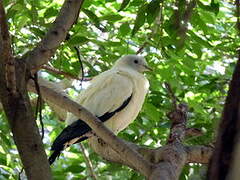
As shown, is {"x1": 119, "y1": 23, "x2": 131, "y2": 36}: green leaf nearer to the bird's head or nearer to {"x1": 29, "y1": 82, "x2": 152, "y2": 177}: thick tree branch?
the bird's head

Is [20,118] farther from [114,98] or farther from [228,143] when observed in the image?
[114,98]

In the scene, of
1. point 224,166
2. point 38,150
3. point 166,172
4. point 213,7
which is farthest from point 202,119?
point 224,166

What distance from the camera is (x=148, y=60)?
455 centimetres

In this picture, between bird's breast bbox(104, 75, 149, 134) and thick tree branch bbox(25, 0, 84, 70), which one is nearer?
thick tree branch bbox(25, 0, 84, 70)

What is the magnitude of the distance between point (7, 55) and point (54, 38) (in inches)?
17.0

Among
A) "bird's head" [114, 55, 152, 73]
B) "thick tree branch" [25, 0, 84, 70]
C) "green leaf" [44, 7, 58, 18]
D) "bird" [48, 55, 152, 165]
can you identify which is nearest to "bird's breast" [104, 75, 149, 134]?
"bird" [48, 55, 152, 165]

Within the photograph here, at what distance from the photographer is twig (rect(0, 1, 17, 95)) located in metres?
1.63

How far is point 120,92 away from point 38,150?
2639 millimetres

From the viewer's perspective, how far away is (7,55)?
1717 mm

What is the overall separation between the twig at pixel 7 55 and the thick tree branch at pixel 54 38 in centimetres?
22

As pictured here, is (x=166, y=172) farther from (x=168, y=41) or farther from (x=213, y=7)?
(x=168, y=41)

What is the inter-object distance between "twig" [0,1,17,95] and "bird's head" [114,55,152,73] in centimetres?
274

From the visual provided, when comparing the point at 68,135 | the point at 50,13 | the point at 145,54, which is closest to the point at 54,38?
the point at 50,13

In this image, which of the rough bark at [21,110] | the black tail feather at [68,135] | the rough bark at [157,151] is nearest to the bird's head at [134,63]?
the black tail feather at [68,135]
